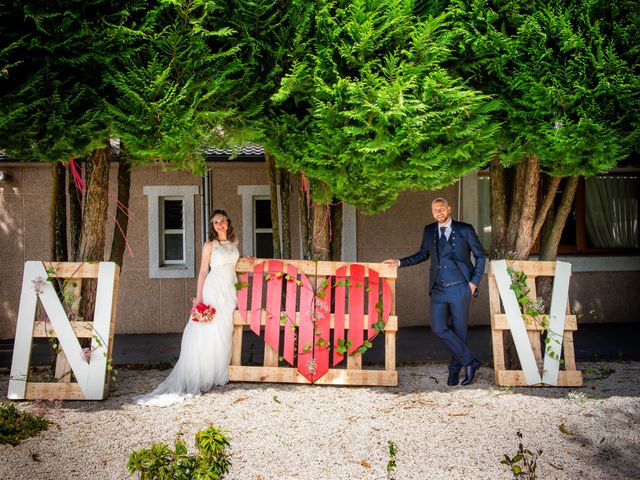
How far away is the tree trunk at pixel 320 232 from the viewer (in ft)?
21.6

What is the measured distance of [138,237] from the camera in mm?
10016

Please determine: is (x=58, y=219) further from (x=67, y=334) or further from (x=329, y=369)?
(x=329, y=369)

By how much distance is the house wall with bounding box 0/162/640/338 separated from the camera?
9836 mm

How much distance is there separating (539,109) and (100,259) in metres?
4.72

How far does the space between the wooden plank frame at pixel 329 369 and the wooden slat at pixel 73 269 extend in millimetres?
1499

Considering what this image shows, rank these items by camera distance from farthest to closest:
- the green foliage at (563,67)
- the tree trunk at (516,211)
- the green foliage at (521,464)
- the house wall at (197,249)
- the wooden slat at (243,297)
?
1. the house wall at (197,249)
2. the tree trunk at (516,211)
3. the wooden slat at (243,297)
4. the green foliage at (563,67)
5. the green foliage at (521,464)

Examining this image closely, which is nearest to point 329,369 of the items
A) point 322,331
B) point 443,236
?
point 322,331

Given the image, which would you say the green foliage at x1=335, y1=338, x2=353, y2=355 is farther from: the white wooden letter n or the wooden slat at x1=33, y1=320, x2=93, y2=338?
the wooden slat at x1=33, y1=320, x2=93, y2=338

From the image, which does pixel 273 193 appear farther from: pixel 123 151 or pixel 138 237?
pixel 138 237

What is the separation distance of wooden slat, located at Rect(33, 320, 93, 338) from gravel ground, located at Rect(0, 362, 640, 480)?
0.66m

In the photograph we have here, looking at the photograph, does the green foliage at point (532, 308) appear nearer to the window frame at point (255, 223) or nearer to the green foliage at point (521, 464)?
the green foliage at point (521, 464)


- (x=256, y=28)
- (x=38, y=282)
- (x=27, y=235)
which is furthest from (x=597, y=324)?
(x=27, y=235)

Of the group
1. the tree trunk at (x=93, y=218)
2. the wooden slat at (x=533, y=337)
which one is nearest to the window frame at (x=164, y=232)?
the tree trunk at (x=93, y=218)

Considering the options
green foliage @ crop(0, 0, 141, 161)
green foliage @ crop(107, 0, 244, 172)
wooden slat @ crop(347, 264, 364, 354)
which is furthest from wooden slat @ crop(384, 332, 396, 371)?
green foliage @ crop(0, 0, 141, 161)
